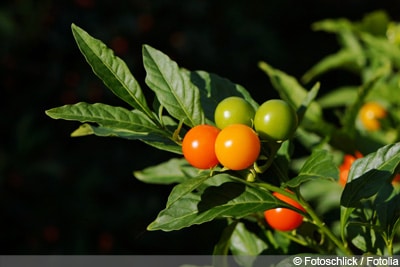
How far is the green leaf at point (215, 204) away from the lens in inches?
30.3

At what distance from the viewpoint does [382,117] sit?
5.08ft

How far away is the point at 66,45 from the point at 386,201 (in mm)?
Answer: 2237

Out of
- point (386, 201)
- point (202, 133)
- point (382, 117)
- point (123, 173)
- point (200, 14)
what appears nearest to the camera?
point (202, 133)

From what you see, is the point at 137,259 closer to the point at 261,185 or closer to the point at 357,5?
the point at 261,185

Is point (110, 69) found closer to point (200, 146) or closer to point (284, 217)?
point (200, 146)

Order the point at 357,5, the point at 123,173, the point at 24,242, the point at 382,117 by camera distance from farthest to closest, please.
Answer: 1. the point at 357,5
2. the point at 123,173
3. the point at 24,242
4. the point at 382,117

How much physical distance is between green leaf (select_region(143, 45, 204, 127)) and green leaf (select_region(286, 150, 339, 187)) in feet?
0.44

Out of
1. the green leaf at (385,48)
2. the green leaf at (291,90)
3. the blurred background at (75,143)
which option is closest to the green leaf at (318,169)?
the green leaf at (291,90)

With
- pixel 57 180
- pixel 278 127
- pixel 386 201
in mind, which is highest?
pixel 278 127

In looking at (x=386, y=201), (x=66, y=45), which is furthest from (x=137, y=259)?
(x=386, y=201)

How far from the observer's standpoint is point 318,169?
2.49ft

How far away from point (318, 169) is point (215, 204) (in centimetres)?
13

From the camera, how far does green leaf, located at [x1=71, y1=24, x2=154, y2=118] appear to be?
2.58 ft

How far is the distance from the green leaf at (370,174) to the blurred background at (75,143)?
59.3 inches
